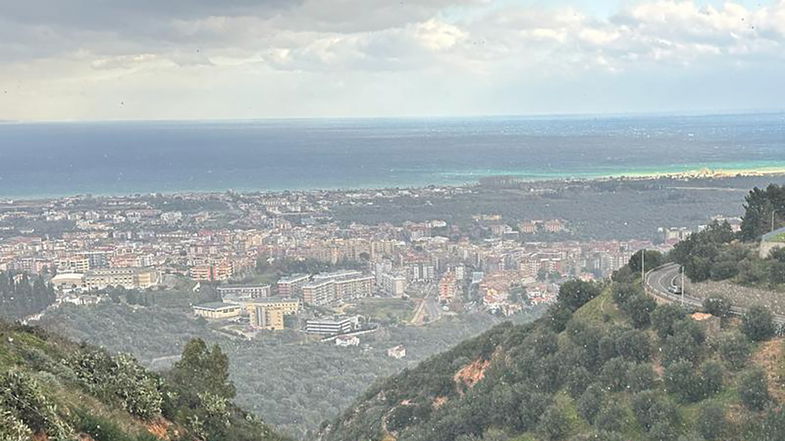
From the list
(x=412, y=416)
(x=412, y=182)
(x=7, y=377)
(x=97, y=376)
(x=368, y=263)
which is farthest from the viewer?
(x=412, y=182)

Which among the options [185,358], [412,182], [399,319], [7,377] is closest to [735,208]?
[399,319]

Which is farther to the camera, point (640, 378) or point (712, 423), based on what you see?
point (640, 378)

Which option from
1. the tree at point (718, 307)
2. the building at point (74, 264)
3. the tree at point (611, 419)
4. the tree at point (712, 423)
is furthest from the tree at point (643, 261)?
the building at point (74, 264)

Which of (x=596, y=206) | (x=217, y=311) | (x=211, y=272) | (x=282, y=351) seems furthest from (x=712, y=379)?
(x=596, y=206)

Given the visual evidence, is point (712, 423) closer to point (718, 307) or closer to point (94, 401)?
point (718, 307)

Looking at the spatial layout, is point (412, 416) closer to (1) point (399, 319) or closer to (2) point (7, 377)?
(2) point (7, 377)

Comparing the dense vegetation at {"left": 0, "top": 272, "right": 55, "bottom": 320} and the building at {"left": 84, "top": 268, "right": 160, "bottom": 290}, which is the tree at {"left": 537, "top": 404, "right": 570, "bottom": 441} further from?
the building at {"left": 84, "top": 268, "right": 160, "bottom": 290}
